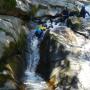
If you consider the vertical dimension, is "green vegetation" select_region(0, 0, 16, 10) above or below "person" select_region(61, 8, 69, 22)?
above

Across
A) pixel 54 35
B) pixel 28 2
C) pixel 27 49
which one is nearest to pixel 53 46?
pixel 54 35

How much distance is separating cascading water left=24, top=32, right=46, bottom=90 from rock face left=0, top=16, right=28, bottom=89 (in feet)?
1.63

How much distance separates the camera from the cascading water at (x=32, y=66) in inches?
631

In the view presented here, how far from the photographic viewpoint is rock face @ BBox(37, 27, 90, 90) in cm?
1506

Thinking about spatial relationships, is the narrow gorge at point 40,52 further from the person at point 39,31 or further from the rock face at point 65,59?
the person at point 39,31

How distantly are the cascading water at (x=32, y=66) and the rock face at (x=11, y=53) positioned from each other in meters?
0.50

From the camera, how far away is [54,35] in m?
18.4

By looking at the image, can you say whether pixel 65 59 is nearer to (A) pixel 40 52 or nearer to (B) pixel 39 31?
(A) pixel 40 52

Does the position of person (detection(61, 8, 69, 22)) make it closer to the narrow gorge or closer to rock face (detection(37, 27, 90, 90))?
the narrow gorge

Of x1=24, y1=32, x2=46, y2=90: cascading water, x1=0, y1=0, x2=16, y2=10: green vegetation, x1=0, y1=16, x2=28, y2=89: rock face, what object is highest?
x1=0, y1=0, x2=16, y2=10: green vegetation

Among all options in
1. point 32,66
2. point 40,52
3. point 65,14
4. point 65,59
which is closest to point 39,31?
point 40,52

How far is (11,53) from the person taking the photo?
1655 centimetres

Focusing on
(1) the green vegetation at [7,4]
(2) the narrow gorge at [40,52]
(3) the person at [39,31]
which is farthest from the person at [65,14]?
(1) the green vegetation at [7,4]

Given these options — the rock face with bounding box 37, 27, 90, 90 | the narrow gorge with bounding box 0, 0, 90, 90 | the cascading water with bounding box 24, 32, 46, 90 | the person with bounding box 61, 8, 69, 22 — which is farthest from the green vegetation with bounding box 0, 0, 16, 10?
the person with bounding box 61, 8, 69, 22
